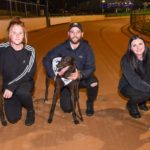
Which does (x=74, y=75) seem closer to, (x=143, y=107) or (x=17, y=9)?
(x=143, y=107)

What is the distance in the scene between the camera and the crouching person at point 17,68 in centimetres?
524

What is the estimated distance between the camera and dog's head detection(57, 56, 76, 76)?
515cm

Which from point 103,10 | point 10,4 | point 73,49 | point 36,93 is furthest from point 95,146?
point 103,10

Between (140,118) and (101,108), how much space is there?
72cm

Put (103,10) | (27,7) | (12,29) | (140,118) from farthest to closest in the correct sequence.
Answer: (103,10), (27,7), (140,118), (12,29)

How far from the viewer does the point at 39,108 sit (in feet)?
20.2

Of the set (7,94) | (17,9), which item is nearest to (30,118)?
(7,94)

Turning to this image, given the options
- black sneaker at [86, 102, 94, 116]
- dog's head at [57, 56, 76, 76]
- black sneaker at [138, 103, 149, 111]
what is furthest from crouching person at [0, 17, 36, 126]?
black sneaker at [138, 103, 149, 111]

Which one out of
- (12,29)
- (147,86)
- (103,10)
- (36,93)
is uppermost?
(12,29)

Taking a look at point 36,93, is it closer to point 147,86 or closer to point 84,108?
point 84,108

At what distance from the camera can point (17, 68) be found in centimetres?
535

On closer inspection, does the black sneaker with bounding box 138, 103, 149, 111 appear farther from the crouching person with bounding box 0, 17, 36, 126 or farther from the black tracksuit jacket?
the black tracksuit jacket

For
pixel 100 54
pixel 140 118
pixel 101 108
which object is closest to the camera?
pixel 140 118

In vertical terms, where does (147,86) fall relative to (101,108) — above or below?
above
